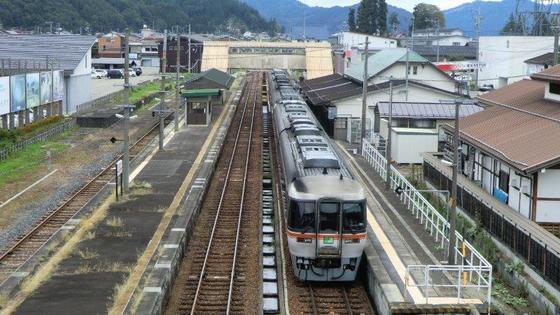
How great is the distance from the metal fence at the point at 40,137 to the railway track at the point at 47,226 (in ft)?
14.3

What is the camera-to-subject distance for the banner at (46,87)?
36781 mm

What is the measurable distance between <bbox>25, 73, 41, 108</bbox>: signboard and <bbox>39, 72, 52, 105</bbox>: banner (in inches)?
33.9

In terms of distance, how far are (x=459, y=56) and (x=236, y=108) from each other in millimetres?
33337

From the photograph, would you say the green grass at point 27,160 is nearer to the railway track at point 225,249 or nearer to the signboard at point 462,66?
the railway track at point 225,249

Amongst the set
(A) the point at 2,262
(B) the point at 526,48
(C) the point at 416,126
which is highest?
(B) the point at 526,48

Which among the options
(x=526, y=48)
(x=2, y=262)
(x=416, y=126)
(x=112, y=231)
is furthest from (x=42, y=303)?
(x=526, y=48)

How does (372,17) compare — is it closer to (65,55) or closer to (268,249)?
(65,55)

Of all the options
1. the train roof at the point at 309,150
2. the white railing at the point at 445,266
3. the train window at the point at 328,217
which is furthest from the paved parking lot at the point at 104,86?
the train window at the point at 328,217

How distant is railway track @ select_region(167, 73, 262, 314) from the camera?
13844mm

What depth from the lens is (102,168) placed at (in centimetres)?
2706

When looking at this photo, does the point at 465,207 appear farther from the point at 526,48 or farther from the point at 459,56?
the point at 459,56

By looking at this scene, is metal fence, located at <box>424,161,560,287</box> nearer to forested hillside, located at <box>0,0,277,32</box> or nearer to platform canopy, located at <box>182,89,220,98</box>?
platform canopy, located at <box>182,89,220,98</box>

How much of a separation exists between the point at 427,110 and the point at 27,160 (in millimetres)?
16705

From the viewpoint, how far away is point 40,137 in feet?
109
